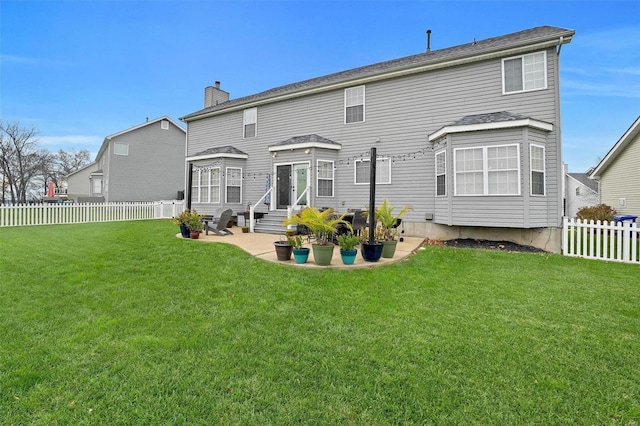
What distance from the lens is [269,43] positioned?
18.6 m

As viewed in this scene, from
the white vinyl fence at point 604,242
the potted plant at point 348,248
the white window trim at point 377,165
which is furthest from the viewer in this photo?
the white window trim at point 377,165

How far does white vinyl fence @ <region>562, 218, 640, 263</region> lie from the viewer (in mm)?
7504

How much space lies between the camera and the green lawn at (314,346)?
2.35 metres

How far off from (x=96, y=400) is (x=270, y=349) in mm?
1447

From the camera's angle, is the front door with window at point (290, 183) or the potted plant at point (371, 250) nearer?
the potted plant at point (371, 250)

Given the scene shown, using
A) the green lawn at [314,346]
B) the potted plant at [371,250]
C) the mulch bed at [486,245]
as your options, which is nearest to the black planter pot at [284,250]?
the green lawn at [314,346]

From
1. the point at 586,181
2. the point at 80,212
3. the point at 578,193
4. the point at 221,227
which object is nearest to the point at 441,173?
the point at 221,227

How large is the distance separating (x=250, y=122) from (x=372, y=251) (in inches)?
446

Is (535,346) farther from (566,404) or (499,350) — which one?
(566,404)

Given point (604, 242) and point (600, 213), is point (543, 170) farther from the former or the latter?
point (600, 213)

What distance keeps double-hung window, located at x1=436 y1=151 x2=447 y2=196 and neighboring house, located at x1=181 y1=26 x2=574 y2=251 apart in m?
0.04

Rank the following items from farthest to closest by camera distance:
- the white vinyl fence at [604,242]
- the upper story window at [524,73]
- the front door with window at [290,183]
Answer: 1. the front door with window at [290,183]
2. the upper story window at [524,73]
3. the white vinyl fence at [604,242]

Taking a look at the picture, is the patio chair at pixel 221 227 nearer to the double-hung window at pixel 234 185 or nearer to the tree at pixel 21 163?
the double-hung window at pixel 234 185

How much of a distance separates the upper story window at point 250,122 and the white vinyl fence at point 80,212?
20.6 feet
